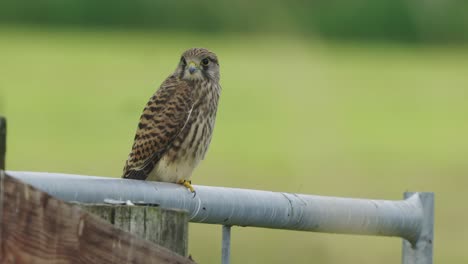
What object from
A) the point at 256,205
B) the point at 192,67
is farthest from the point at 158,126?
the point at 256,205

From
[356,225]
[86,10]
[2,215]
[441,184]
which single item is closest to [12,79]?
[86,10]

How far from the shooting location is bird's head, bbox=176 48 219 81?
583 centimetres

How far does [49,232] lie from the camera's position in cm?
233

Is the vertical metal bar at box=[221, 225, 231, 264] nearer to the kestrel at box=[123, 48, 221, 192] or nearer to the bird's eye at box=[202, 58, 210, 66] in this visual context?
the kestrel at box=[123, 48, 221, 192]

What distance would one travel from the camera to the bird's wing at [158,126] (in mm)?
5258

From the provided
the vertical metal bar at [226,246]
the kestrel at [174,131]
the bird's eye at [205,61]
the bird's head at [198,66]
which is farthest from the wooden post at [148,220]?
the bird's eye at [205,61]

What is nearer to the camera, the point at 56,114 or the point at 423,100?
the point at 56,114

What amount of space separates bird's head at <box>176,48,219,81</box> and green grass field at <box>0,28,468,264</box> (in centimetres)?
499

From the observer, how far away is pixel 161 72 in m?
21.2

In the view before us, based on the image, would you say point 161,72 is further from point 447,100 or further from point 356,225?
point 356,225

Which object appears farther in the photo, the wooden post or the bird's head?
the bird's head

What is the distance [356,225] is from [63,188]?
1087 mm

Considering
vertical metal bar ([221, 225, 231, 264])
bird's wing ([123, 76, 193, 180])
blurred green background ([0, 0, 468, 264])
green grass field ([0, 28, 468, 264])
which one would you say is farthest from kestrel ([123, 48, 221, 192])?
blurred green background ([0, 0, 468, 264])

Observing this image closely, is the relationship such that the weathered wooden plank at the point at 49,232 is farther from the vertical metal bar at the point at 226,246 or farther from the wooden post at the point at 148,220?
the vertical metal bar at the point at 226,246
